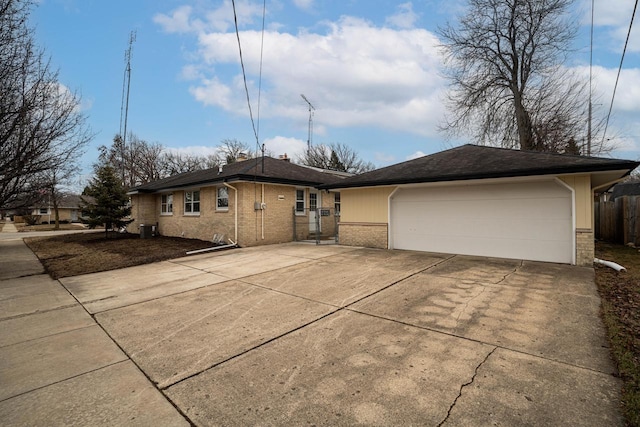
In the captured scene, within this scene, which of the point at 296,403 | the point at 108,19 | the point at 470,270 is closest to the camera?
the point at 296,403

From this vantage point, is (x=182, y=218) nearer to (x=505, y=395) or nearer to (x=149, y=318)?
(x=149, y=318)

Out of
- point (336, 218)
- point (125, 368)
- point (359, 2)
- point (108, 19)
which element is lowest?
point (125, 368)

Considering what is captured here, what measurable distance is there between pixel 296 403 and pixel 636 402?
2740mm

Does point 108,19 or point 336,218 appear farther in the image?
point 336,218

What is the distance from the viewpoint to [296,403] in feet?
8.14

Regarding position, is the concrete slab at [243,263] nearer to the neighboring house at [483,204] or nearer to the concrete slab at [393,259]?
the concrete slab at [393,259]

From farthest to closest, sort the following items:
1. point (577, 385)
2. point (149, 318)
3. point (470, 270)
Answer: point (470, 270) → point (149, 318) → point (577, 385)

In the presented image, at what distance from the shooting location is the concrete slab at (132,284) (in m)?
5.69

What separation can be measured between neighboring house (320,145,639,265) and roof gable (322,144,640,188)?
0.02 metres

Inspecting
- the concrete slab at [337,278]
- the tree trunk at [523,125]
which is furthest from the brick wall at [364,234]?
the tree trunk at [523,125]

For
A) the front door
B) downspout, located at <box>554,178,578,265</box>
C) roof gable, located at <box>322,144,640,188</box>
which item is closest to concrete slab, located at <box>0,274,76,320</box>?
roof gable, located at <box>322,144,640,188</box>

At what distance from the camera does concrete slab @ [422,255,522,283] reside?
6676mm

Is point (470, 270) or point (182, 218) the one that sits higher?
point (182, 218)

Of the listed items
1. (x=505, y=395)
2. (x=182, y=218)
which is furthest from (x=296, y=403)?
(x=182, y=218)
